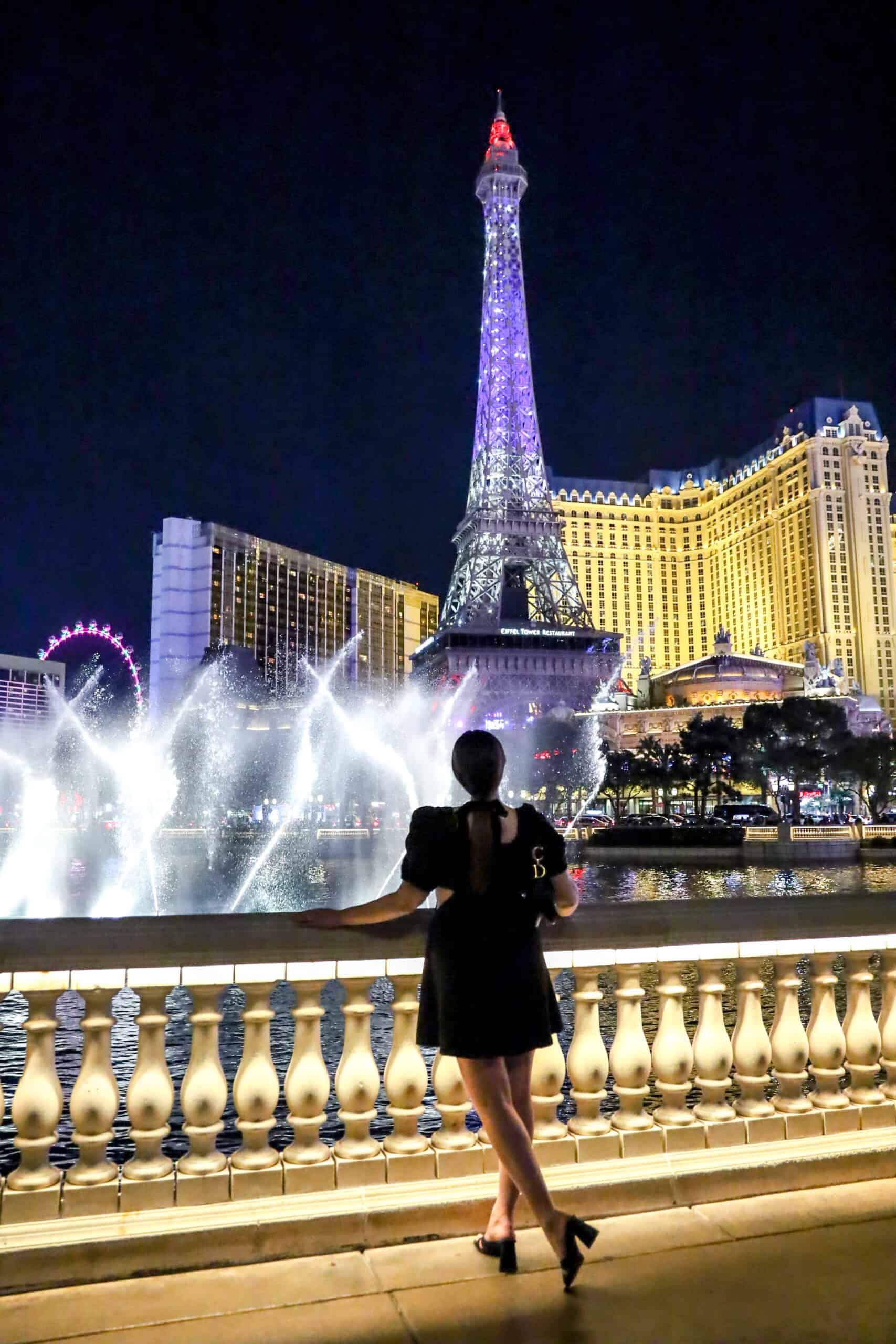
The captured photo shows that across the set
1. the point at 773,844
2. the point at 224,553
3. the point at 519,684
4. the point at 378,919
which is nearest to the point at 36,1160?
the point at 378,919

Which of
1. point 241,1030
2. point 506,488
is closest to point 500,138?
point 506,488

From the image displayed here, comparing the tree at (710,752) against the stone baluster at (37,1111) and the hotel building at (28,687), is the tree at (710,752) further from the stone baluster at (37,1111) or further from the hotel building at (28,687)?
the hotel building at (28,687)

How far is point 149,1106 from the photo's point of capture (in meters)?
4.34

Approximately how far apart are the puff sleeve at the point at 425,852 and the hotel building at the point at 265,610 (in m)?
117

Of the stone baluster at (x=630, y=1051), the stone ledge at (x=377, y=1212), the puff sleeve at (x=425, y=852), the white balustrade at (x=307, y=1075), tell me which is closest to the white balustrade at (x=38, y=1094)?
the stone ledge at (x=377, y=1212)

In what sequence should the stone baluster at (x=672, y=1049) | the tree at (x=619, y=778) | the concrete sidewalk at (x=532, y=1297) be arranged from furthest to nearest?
the tree at (x=619, y=778) → the stone baluster at (x=672, y=1049) → the concrete sidewalk at (x=532, y=1297)

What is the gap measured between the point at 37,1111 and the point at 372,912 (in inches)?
60.7

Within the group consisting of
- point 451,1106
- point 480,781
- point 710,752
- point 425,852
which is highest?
point 710,752

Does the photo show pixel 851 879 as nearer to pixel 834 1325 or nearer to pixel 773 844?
pixel 773 844

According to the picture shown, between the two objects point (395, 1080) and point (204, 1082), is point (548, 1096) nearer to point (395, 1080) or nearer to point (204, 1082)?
point (395, 1080)

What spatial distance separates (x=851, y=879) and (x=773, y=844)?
1124 cm

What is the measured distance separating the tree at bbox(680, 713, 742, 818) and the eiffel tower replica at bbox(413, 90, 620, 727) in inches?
1172

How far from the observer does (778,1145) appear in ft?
17.0

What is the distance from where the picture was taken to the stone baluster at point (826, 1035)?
527 cm
